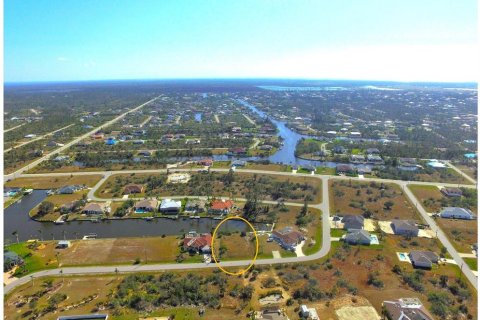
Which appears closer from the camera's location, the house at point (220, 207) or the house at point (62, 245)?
the house at point (62, 245)

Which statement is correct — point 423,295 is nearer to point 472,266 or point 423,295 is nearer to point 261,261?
point 472,266

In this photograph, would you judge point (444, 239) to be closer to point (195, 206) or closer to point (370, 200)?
point (370, 200)

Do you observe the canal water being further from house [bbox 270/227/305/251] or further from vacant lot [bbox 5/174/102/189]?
vacant lot [bbox 5/174/102/189]

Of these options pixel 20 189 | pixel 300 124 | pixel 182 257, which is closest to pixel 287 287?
pixel 182 257

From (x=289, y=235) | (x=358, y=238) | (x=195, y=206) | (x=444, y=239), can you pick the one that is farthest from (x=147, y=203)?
(x=444, y=239)

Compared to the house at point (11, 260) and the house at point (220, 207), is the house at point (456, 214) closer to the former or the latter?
the house at point (220, 207)

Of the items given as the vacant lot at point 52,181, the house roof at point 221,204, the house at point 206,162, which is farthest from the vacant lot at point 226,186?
the house at point 206,162

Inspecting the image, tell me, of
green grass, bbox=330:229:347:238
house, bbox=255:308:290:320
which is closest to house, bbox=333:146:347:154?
green grass, bbox=330:229:347:238
